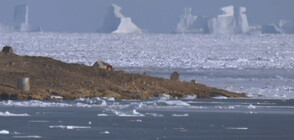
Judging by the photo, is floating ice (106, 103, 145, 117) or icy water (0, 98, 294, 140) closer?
icy water (0, 98, 294, 140)

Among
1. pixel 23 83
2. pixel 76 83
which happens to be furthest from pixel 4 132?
pixel 76 83

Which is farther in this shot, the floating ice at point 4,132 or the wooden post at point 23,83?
the wooden post at point 23,83

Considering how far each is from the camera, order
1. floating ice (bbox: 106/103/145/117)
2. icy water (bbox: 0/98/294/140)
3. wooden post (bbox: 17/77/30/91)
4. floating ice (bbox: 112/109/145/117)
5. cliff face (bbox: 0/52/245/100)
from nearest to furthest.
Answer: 1. icy water (bbox: 0/98/294/140)
2. floating ice (bbox: 112/109/145/117)
3. floating ice (bbox: 106/103/145/117)
4. wooden post (bbox: 17/77/30/91)
5. cliff face (bbox: 0/52/245/100)

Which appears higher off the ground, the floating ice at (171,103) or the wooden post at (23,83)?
the wooden post at (23,83)

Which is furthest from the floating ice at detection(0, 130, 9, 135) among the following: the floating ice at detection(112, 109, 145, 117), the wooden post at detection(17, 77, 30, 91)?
the wooden post at detection(17, 77, 30, 91)

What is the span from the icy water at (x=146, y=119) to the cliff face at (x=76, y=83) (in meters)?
1.17

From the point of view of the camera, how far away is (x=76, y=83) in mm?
22906

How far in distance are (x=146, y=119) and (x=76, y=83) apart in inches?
256

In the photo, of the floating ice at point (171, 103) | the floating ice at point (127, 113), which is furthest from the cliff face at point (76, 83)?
the floating ice at point (127, 113)

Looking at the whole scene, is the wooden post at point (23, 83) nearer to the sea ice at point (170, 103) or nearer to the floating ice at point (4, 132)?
the sea ice at point (170, 103)

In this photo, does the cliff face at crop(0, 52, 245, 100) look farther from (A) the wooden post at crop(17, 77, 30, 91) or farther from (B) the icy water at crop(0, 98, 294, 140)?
(B) the icy water at crop(0, 98, 294, 140)

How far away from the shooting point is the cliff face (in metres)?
22.0

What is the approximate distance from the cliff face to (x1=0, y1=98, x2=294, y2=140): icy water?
1.17 meters

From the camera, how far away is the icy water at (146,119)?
46.3 ft
